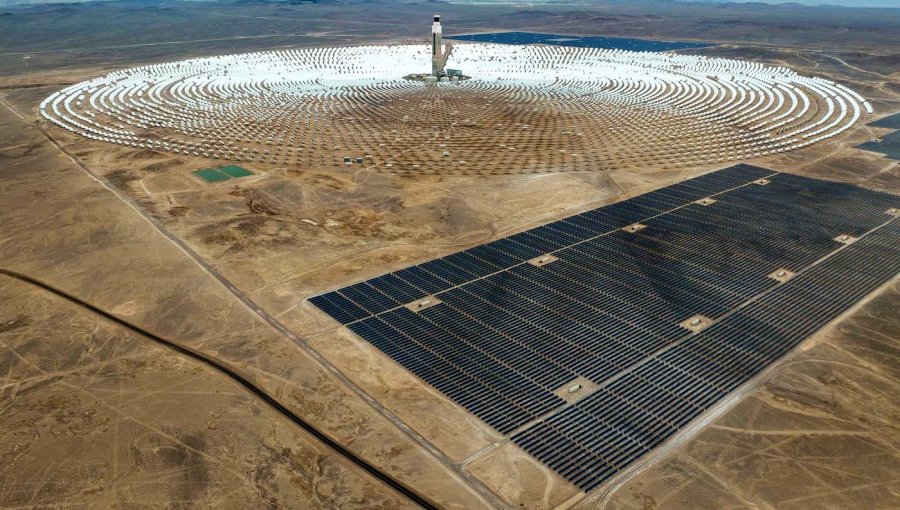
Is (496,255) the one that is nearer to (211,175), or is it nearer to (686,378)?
(686,378)

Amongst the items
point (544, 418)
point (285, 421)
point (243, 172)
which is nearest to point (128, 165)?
point (243, 172)

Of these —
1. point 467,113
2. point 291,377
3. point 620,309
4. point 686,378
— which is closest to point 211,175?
point 291,377

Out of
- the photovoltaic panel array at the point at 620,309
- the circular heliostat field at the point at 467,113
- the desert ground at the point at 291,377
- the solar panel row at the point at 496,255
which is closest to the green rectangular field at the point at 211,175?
the desert ground at the point at 291,377

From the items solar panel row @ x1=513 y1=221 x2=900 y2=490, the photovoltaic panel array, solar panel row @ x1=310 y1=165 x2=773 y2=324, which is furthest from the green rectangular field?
solar panel row @ x1=513 y1=221 x2=900 y2=490

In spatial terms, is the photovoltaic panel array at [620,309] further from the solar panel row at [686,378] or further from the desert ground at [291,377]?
the desert ground at [291,377]

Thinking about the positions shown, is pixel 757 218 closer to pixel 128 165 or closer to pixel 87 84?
pixel 128 165

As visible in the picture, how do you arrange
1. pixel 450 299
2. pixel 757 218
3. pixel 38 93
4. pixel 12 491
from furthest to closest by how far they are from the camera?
pixel 38 93 → pixel 757 218 → pixel 450 299 → pixel 12 491

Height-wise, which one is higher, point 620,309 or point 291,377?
point 620,309
